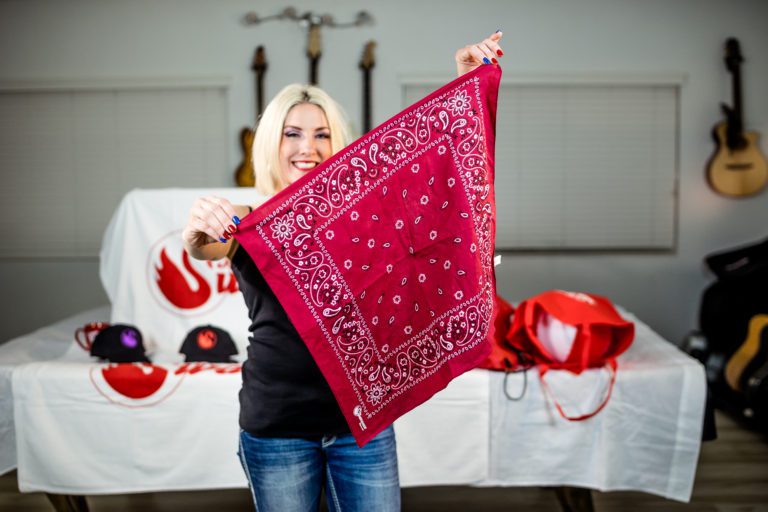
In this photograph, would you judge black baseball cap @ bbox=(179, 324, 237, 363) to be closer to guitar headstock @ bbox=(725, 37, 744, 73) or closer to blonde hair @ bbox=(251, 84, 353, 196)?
blonde hair @ bbox=(251, 84, 353, 196)

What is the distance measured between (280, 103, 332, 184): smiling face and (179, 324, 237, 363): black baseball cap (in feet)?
3.32

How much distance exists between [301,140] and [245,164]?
2.93 metres

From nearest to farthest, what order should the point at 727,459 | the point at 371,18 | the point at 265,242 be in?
the point at 265,242 → the point at 727,459 → the point at 371,18

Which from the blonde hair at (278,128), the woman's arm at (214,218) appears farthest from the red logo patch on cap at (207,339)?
the woman's arm at (214,218)

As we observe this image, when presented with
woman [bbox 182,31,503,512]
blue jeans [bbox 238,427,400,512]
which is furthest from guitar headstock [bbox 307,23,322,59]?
blue jeans [bbox 238,427,400,512]

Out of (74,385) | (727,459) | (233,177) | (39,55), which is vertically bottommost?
(727,459)

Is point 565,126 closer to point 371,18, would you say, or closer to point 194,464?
point 371,18

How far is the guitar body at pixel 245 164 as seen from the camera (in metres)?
4.14

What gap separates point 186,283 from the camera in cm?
243

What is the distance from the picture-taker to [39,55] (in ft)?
Answer: 13.9

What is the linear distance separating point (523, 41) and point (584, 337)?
279 cm

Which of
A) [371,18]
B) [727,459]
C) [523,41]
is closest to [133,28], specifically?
[371,18]

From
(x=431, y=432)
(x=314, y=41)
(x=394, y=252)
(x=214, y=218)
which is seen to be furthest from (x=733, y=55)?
(x=214, y=218)

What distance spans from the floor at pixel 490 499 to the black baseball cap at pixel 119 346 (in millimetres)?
643
